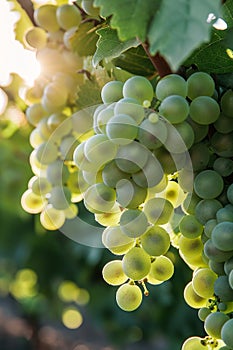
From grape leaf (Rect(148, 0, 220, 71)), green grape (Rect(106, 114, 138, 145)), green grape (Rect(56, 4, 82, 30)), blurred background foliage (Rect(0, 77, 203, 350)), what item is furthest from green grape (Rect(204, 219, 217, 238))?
blurred background foliage (Rect(0, 77, 203, 350))

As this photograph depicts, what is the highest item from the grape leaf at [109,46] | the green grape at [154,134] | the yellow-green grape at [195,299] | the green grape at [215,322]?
the grape leaf at [109,46]

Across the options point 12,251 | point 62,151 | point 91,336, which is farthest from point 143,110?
point 91,336

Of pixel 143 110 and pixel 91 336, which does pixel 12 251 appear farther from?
pixel 143 110

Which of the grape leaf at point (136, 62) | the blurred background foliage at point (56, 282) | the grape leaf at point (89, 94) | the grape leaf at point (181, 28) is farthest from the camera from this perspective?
the blurred background foliage at point (56, 282)

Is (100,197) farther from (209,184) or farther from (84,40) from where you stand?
(84,40)

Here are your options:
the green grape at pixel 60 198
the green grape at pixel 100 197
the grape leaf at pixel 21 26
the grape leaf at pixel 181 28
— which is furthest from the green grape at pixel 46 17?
the grape leaf at pixel 181 28

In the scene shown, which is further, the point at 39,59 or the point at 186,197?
the point at 39,59

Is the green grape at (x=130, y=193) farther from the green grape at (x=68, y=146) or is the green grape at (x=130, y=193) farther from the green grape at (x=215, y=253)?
the green grape at (x=68, y=146)

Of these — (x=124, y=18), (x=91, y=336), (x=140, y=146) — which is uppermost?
(x=124, y=18)
